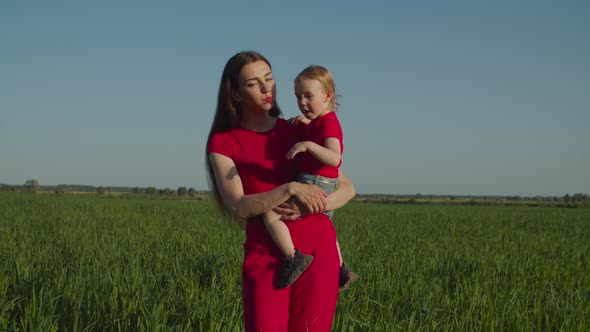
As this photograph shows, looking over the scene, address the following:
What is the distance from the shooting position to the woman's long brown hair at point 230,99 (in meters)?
2.33

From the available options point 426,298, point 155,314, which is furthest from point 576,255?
point 155,314

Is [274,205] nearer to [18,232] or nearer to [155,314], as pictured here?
[155,314]

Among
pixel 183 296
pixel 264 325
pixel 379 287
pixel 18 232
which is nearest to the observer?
pixel 264 325

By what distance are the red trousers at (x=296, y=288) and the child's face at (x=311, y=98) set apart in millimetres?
515

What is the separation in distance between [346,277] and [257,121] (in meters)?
0.90

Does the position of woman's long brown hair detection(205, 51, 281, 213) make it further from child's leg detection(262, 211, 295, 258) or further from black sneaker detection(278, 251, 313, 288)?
black sneaker detection(278, 251, 313, 288)

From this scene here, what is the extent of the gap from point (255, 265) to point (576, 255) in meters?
8.28

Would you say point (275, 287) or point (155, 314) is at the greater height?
point (275, 287)

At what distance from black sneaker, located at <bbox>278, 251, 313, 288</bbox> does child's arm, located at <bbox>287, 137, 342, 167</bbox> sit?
1.39ft

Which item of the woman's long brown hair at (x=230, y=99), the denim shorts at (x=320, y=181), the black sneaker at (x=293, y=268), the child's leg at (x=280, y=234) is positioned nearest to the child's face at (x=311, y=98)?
the woman's long brown hair at (x=230, y=99)

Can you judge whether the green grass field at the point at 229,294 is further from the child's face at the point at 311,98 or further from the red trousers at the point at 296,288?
the child's face at the point at 311,98

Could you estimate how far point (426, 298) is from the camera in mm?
4445

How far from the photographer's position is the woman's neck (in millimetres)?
2389

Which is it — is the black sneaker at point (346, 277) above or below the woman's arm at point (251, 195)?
below
